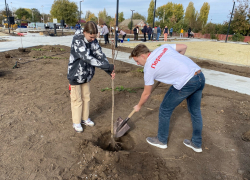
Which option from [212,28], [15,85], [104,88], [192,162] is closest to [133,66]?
[104,88]

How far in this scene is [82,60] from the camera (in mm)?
2676

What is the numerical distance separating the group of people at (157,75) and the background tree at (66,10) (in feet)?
118

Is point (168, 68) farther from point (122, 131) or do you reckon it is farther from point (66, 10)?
point (66, 10)

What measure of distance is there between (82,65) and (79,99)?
59cm

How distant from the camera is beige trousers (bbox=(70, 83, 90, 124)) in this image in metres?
2.89

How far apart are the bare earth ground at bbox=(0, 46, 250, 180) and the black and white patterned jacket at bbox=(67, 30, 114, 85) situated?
3.26 ft

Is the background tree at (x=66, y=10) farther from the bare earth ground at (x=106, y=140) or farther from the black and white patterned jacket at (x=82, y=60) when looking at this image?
the black and white patterned jacket at (x=82, y=60)

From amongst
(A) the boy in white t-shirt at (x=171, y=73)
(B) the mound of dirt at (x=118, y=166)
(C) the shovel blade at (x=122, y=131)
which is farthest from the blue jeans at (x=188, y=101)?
(C) the shovel blade at (x=122, y=131)

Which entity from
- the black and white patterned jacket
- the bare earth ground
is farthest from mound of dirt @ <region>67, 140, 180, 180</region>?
the black and white patterned jacket

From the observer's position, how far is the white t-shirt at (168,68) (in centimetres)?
215

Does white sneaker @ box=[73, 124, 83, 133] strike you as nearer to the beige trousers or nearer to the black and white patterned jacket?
the beige trousers

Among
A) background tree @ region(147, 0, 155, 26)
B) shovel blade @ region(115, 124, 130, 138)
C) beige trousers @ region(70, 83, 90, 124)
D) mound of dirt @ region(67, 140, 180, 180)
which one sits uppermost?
background tree @ region(147, 0, 155, 26)

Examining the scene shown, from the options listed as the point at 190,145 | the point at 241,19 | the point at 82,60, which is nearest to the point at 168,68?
the point at 82,60

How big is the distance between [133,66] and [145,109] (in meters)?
4.34
